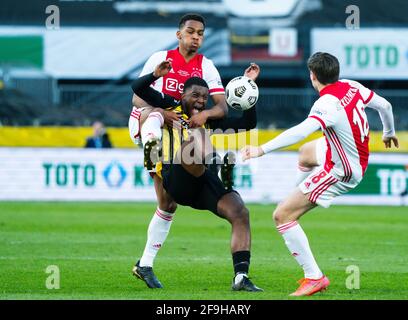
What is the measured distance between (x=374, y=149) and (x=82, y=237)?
13.1 m

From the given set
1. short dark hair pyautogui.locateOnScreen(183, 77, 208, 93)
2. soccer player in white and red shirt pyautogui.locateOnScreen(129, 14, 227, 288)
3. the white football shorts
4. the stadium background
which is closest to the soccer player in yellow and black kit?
short dark hair pyautogui.locateOnScreen(183, 77, 208, 93)

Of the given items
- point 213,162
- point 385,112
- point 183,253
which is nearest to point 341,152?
point 385,112

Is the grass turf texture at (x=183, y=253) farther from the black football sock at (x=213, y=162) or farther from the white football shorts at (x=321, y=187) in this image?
the black football sock at (x=213, y=162)

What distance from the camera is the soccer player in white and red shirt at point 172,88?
10281 mm

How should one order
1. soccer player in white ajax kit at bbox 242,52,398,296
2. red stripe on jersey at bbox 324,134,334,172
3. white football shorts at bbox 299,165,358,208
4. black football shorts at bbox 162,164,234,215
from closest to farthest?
soccer player in white ajax kit at bbox 242,52,398,296
white football shorts at bbox 299,165,358,208
red stripe on jersey at bbox 324,134,334,172
black football shorts at bbox 162,164,234,215

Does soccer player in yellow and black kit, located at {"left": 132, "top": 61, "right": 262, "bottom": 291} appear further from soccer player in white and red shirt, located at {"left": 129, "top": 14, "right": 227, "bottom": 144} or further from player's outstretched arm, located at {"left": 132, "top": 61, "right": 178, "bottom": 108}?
soccer player in white and red shirt, located at {"left": 129, "top": 14, "right": 227, "bottom": 144}

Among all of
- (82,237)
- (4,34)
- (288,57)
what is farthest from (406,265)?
(4,34)

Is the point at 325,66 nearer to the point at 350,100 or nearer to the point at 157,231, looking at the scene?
the point at 350,100

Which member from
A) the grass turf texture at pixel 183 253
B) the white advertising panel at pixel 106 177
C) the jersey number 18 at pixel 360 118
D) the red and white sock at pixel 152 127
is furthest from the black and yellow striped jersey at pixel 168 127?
the white advertising panel at pixel 106 177

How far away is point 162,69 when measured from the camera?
986cm

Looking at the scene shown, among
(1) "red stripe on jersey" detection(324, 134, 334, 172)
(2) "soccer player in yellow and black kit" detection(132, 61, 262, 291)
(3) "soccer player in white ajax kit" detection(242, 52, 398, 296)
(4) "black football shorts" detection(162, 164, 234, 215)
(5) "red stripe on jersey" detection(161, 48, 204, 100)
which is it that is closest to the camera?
(3) "soccer player in white ajax kit" detection(242, 52, 398, 296)

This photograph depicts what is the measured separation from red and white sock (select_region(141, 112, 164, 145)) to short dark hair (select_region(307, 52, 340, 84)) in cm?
156

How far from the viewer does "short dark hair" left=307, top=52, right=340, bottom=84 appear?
9.57 metres

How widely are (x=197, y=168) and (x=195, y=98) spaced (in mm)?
688
